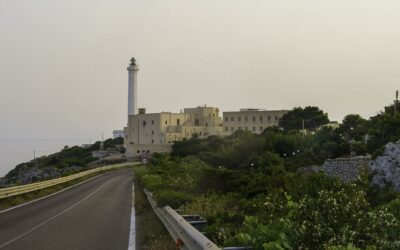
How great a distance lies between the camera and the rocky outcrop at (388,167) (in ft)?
114

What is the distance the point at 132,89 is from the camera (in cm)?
15862

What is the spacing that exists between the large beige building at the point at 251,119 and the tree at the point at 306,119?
62.6 feet

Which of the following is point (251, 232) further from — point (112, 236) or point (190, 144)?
point (190, 144)

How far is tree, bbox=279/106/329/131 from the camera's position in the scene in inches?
4809

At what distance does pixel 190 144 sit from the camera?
109 m

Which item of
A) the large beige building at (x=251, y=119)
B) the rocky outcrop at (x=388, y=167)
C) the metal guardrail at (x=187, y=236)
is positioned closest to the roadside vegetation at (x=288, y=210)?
the metal guardrail at (x=187, y=236)

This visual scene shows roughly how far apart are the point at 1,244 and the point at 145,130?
139 m

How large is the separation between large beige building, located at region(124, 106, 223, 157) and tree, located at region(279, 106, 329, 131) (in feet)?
91.0

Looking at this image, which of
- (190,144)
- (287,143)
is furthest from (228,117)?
(287,143)

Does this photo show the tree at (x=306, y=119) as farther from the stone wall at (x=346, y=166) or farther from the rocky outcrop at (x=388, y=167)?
the rocky outcrop at (x=388, y=167)

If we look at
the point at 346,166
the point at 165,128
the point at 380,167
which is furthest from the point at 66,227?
the point at 165,128

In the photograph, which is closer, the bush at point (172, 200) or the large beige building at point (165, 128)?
the bush at point (172, 200)

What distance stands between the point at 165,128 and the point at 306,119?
4052cm

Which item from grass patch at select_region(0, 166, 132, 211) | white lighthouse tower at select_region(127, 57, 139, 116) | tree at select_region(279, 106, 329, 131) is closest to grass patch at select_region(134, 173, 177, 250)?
grass patch at select_region(0, 166, 132, 211)
